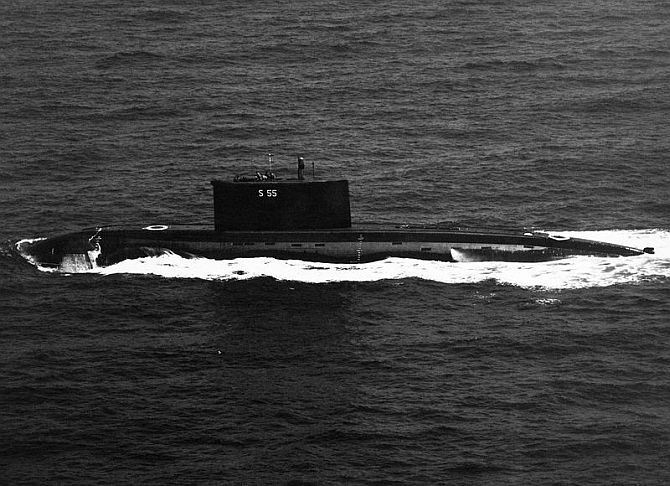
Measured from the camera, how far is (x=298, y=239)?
6406 cm

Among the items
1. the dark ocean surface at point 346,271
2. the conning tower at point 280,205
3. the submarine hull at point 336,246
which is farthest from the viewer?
the conning tower at point 280,205

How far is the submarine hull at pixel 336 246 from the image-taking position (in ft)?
208

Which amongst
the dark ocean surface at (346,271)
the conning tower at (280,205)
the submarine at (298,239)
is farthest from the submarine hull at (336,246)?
the dark ocean surface at (346,271)

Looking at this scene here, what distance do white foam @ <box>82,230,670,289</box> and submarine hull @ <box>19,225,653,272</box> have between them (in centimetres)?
40

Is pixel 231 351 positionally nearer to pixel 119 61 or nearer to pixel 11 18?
pixel 119 61

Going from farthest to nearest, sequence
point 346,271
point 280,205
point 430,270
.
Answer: point 280,205 → point 346,271 → point 430,270

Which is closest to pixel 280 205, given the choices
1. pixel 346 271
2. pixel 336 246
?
pixel 336 246

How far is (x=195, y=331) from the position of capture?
55.6 metres

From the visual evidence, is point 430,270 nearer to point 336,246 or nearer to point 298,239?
point 336,246

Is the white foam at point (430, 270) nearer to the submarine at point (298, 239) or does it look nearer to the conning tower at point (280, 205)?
the submarine at point (298, 239)

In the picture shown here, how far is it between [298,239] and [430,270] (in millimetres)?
7062

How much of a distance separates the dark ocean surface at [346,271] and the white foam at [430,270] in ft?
0.63

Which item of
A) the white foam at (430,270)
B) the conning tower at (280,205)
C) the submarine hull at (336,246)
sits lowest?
the white foam at (430,270)

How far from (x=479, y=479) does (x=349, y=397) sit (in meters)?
7.93
